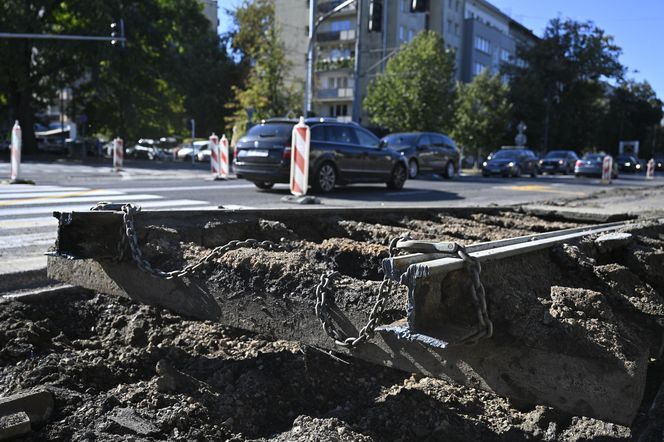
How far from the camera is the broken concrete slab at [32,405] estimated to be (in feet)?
7.98

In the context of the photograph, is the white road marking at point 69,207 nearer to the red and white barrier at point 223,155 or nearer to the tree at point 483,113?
the red and white barrier at point 223,155

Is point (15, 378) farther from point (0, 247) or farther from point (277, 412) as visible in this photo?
point (0, 247)

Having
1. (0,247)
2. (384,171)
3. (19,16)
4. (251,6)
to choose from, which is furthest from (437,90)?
(0,247)

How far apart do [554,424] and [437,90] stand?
4085 cm

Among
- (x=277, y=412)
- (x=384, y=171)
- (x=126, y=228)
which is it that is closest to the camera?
(x=277, y=412)

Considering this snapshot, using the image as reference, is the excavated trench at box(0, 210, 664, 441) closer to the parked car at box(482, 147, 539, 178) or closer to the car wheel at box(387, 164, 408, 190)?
the car wheel at box(387, 164, 408, 190)

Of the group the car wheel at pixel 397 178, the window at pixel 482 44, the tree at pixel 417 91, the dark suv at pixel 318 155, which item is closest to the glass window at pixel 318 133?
the dark suv at pixel 318 155

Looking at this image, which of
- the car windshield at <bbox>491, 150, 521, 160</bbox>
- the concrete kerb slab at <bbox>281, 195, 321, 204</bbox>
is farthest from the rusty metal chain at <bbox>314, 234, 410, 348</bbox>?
the car windshield at <bbox>491, 150, 521, 160</bbox>

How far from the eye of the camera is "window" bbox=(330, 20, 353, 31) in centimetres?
6366

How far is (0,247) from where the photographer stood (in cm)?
580

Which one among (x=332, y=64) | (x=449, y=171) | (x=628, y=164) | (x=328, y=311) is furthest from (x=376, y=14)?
(x=332, y=64)

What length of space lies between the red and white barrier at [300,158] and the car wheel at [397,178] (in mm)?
4727

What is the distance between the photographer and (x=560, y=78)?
6212 centimetres

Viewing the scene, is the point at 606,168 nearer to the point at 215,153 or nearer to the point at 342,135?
the point at 342,135
